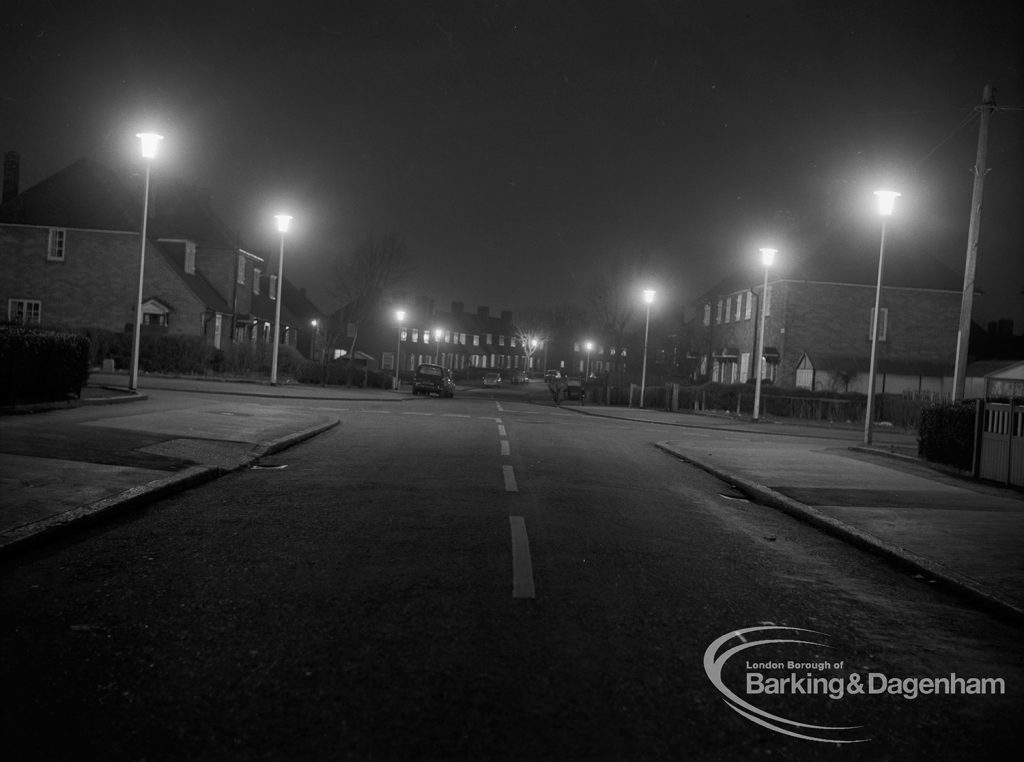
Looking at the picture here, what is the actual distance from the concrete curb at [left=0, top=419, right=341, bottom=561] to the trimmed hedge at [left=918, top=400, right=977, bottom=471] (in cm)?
1220

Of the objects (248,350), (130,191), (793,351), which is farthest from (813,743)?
(130,191)

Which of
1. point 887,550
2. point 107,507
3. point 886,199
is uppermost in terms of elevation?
point 886,199

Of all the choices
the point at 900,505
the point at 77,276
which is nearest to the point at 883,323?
the point at 900,505

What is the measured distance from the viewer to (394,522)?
7.58 m

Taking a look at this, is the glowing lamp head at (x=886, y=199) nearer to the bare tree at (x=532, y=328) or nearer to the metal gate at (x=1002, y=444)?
the metal gate at (x=1002, y=444)

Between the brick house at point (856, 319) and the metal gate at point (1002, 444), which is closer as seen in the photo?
the metal gate at point (1002, 444)

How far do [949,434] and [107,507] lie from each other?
14.1m

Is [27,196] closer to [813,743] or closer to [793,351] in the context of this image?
[793,351]

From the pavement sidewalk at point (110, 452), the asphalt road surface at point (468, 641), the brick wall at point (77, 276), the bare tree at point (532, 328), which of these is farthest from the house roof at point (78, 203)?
the bare tree at point (532, 328)

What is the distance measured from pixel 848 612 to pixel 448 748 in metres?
3.51
